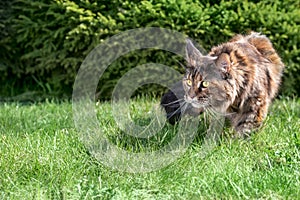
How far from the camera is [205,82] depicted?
3691 millimetres

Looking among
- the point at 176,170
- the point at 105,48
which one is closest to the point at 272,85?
the point at 176,170

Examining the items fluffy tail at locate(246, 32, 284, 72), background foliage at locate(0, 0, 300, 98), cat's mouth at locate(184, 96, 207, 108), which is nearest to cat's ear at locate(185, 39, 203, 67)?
cat's mouth at locate(184, 96, 207, 108)

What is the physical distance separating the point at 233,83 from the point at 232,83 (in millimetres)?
11

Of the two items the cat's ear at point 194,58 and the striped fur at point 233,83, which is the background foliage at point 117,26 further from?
the cat's ear at point 194,58

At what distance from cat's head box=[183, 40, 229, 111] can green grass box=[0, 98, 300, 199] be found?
0.96ft

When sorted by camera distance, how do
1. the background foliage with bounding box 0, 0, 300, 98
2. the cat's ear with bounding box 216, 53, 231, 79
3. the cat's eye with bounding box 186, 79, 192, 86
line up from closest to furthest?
1. the cat's ear with bounding box 216, 53, 231, 79
2. the cat's eye with bounding box 186, 79, 192, 86
3. the background foliage with bounding box 0, 0, 300, 98

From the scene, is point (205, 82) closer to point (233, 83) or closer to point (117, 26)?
point (233, 83)

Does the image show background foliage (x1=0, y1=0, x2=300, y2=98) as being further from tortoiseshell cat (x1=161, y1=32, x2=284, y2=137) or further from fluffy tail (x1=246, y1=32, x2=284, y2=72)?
tortoiseshell cat (x1=161, y1=32, x2=284, y2=137)

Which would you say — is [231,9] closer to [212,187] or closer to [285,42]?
[285,42]

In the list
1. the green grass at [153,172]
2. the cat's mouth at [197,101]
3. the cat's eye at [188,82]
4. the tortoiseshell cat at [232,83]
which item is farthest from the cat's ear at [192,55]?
the green grass at [153,172]

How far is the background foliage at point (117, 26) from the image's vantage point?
230 inches

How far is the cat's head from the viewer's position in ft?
12.0

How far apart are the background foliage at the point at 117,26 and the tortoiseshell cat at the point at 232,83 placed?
1613 mm

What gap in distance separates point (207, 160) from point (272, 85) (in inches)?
48.1
